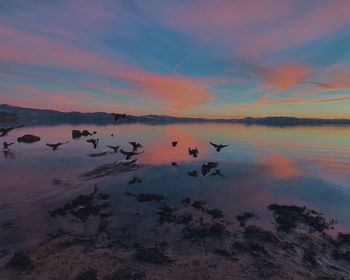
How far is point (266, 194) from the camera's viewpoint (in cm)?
2661

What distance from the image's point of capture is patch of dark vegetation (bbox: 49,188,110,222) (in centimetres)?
1953

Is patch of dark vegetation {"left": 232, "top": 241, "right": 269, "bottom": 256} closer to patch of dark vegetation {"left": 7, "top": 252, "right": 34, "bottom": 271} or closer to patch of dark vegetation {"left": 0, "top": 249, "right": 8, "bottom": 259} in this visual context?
patch of dark vegetation {"left": 7, "top": 252, "right": 34, "bottom": 271}

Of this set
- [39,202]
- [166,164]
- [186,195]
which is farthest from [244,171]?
[39,202]

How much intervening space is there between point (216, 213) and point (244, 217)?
6.37 feet

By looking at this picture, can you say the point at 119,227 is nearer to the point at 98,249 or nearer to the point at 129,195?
the point at 98,249

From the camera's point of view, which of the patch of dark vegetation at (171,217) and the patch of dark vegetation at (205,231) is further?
the patch of dark vegetation at (171,217)

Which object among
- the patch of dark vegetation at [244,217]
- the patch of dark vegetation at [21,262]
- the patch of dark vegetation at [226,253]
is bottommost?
the patch of dark vegetation at [244,217]

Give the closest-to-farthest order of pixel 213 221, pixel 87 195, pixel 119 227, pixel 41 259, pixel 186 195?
pixel 41 259, pixel 119 227, pixel 213 221, pixel 87 195, pixel 186 195

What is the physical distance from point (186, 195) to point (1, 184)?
1735 cm

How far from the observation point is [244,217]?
20.0 m

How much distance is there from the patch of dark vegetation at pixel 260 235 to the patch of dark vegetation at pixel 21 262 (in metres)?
11.4

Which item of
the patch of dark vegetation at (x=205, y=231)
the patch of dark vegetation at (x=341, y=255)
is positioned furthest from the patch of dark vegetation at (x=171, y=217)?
the patch of dark vegetation at (x=341, y=255)

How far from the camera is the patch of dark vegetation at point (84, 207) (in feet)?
64.1

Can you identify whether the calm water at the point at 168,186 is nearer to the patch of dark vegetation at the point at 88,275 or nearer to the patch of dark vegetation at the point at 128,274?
the patch of dark vegetation at the point at 88,275
